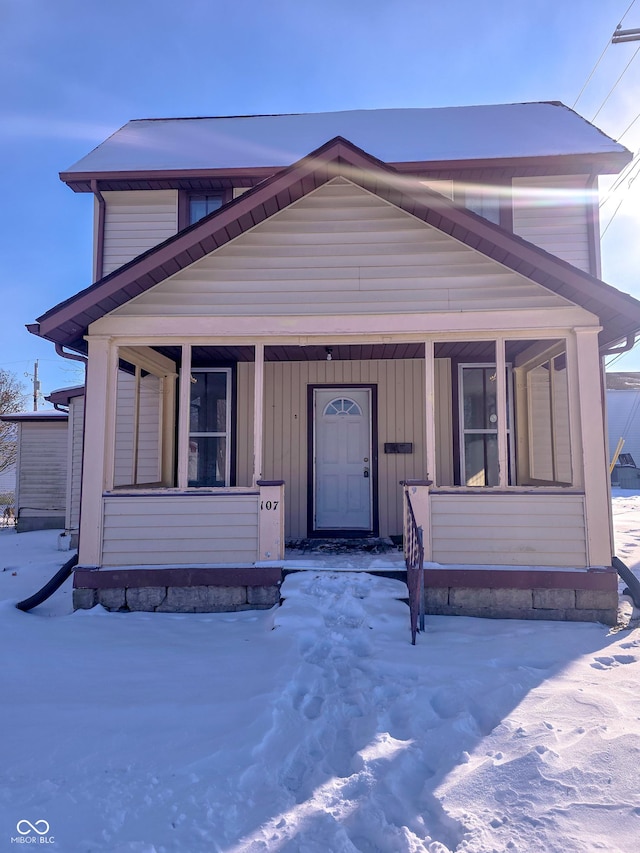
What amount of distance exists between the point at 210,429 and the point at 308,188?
3.83 m

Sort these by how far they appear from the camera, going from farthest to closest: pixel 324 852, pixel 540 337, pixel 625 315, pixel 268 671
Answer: pixel 540 337 < pixel 625 315 < pixel 268 671 < pixel 324 852

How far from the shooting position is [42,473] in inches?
529

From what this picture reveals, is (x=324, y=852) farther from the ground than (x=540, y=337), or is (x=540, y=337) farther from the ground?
(x=540, y=337)

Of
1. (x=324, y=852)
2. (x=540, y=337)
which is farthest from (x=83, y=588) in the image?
(x=540, y=337)

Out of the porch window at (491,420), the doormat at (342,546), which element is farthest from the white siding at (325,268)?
the doormat at (342,546)

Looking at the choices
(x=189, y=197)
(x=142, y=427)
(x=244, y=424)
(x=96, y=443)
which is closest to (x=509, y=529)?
(x=244, y=424)

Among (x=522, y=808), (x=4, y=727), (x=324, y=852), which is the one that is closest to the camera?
(x=324, y=852)

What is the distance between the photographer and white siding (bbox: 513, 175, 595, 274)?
25.8ft

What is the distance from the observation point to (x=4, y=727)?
325 cm

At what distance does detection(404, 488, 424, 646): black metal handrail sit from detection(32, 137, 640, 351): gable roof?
9.52 feet

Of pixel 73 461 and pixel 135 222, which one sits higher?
pixel 135 222

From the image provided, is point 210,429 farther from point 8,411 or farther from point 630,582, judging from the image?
point 8,411

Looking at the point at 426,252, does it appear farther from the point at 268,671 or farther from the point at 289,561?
the point at 268,671

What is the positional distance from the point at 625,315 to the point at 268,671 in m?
5.12
